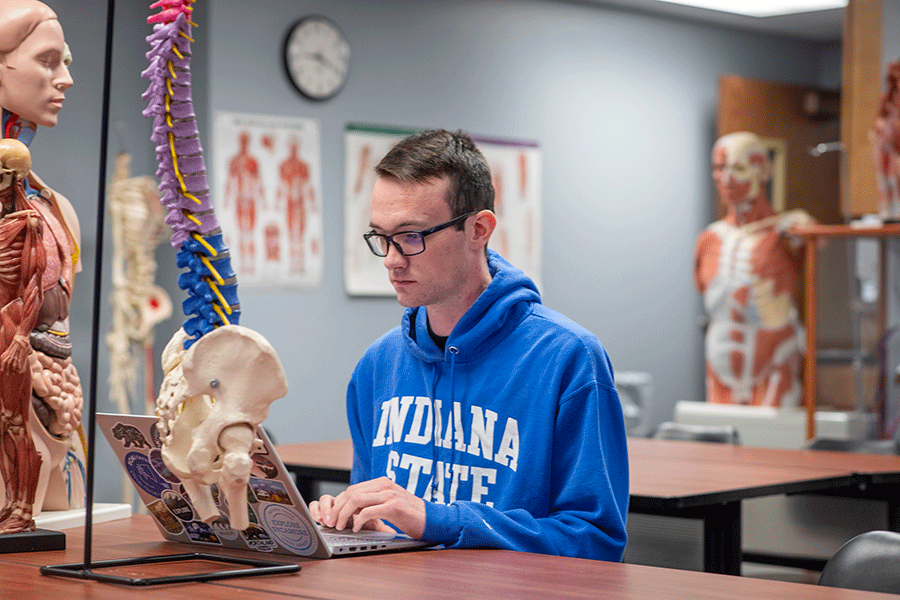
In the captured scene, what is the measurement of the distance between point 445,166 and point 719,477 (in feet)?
5.54

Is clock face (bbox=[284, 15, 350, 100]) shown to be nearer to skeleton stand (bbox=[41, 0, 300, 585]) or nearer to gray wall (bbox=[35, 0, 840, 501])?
gray wall (bbox=[35, 0, 840, 501])

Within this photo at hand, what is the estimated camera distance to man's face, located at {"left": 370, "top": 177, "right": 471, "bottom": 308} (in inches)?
82.2

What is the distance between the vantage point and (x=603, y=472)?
202 centimetres

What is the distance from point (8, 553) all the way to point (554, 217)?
21.1 feet

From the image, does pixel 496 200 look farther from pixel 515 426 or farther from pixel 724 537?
pixel 515 426

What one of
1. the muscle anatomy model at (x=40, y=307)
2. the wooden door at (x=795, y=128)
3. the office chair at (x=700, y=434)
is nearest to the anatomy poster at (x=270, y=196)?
the office chair at (x=700, y=434)

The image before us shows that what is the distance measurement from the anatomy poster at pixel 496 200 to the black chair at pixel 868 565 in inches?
199

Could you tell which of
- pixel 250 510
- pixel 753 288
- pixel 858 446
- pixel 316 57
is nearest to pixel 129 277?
pixel 316 57

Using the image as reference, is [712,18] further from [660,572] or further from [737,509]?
[660,572]

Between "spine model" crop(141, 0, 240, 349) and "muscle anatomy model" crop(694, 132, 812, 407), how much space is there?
598 cm

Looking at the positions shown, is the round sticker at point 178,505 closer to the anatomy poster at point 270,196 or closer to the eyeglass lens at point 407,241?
the eyeglass lens at point 407,241

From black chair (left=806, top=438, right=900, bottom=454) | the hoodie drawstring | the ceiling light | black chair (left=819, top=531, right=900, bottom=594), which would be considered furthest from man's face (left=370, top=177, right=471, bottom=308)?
the ceiling light

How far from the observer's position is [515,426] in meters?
2.11

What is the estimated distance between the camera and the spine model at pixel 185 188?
152 centimetres
